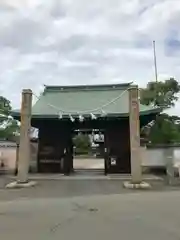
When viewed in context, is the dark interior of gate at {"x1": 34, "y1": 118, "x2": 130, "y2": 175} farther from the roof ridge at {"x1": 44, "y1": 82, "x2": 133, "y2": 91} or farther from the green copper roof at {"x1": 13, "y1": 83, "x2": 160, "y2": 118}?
the roof ridge at {"x1": 44, "y1": 82, "x2": 133, "y2": 91}

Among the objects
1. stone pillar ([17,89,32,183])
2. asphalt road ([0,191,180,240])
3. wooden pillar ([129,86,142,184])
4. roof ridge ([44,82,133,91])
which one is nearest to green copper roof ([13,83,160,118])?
roof ridge ([44,82,133,91])

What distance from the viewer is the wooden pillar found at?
20844 mm

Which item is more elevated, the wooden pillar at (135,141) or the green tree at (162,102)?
Result: the green tree at (162,102)

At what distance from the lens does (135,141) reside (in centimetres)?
2112

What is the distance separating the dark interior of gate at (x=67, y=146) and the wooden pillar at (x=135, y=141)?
24.0ft

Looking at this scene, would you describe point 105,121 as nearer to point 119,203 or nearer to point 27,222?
point 119,203

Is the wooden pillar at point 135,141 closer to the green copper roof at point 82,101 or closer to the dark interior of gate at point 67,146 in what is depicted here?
the green copper roof at point 82,101

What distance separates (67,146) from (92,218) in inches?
754

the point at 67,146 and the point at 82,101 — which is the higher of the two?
the point at 82,101

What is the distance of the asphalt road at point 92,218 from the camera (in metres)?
8.57

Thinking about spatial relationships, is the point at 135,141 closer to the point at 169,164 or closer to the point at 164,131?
the point at 169,164

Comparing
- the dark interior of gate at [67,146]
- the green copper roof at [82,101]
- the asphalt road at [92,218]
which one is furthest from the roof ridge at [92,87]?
the asphalt road at [92,218]

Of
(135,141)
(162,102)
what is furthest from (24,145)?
(162,102)

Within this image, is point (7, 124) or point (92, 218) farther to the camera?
point (7, 124)
